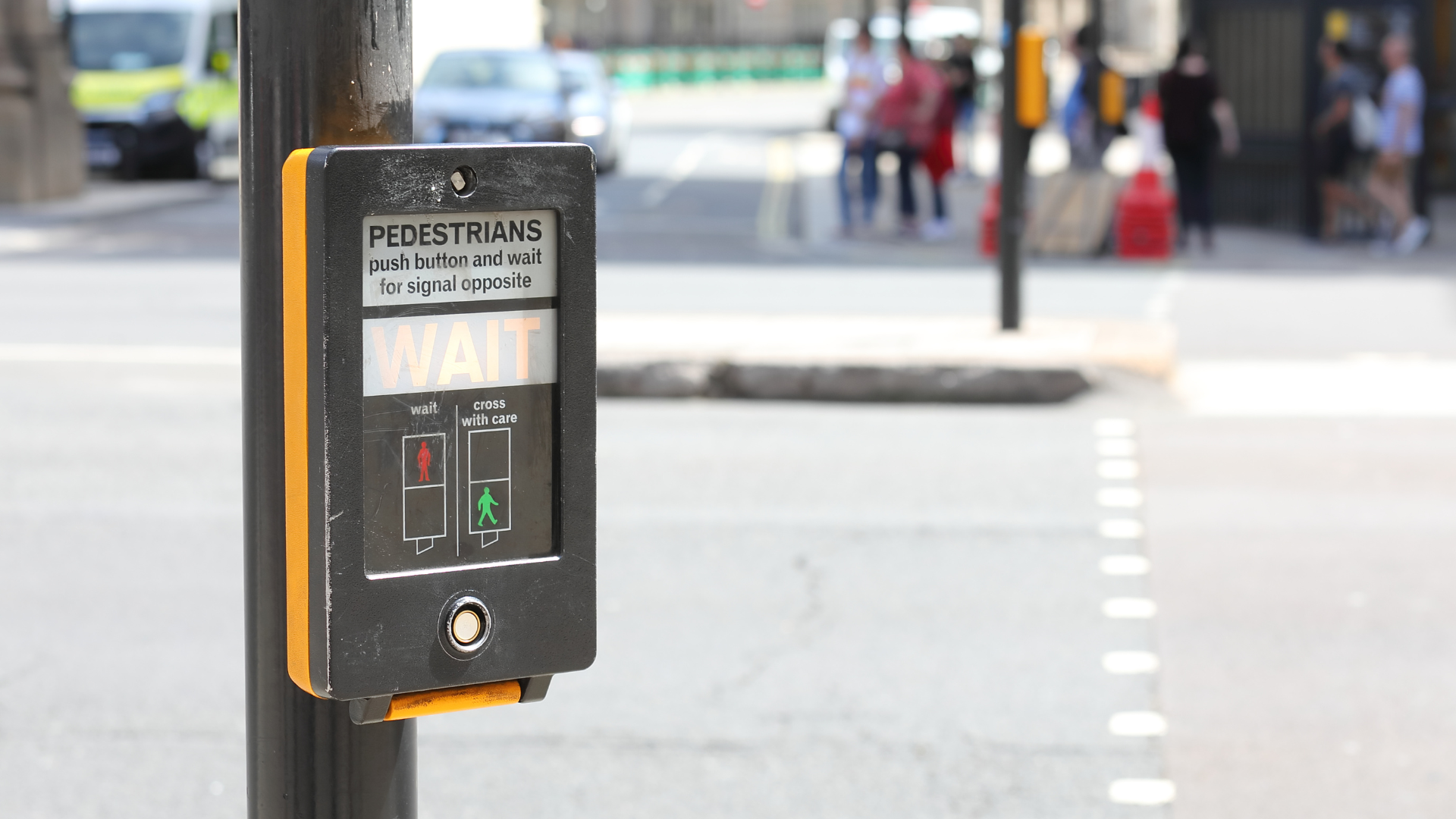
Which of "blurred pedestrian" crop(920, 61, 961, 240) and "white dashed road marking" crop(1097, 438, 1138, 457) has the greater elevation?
"blurred pedestrian" crop(920, 61, 961, 240)

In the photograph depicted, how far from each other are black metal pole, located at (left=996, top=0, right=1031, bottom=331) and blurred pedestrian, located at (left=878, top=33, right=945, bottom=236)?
5.52m

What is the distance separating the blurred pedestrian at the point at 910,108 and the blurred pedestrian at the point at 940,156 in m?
0.10

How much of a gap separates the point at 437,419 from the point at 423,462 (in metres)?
0.05

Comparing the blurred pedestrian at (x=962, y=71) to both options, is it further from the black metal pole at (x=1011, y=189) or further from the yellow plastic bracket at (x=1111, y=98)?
the black metal pole at (x=1011, y=189)

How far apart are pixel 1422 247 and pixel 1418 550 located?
11.1m

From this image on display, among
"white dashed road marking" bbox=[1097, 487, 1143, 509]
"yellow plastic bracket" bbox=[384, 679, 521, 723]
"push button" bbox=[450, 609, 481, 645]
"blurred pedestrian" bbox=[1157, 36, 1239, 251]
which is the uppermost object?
"blurred pedestrian" bbox=[1157, 36, 1239, 251]

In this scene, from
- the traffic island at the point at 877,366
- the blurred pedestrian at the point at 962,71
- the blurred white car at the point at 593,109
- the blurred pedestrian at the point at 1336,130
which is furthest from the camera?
the blurred white car at the point at 593,109

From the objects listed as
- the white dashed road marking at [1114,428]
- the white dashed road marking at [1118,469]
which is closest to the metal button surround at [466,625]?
the white dashed road marking at [1118,469]

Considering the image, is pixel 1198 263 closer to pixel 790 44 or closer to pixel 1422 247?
pixel 1422 247

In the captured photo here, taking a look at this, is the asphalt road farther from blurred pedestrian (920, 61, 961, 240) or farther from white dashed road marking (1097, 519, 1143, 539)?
blurred pedestrian (920, 61, 961, 240)

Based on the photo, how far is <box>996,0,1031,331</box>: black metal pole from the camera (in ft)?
35.6

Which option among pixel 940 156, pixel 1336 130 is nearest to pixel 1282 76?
pixel 1336 130

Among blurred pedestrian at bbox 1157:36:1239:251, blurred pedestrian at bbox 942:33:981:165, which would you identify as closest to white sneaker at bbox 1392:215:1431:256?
blurred pedestrian at bbox 1157:36:1239:251

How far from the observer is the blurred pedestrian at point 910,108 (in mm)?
16828
